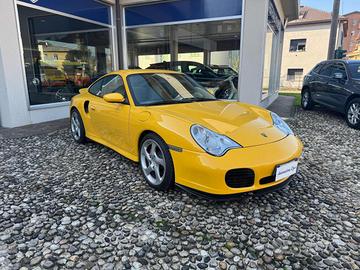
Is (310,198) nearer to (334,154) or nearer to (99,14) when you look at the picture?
(334,154)

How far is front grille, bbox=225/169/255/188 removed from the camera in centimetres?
237

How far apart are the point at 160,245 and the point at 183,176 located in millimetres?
682

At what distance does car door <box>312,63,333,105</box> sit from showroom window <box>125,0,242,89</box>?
2.51 metres

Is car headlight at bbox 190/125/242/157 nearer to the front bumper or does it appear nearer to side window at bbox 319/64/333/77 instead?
the front bumper

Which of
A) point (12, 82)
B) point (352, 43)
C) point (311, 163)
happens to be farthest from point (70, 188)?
point (352, 43)

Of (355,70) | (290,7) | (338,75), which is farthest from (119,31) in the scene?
(290,7)

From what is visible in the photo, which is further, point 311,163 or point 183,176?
point 311,163

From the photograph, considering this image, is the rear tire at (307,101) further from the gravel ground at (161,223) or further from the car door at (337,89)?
the gravel ground at (161,223)

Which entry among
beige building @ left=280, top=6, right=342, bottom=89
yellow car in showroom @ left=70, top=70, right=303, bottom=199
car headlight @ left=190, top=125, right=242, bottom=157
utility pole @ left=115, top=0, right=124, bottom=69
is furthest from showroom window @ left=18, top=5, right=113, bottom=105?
beige building @ left=280, top=6, right=342, bottom=89

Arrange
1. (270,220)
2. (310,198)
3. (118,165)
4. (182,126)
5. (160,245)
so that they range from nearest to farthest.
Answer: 1. (160,245)
2. (270,220)
3. (182,126)
4. (310,198)
5. (118,165)

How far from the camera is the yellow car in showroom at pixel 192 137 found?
241 centimetres

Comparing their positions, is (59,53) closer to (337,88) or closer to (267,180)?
(267,180)

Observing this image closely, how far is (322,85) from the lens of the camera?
25.0 ft

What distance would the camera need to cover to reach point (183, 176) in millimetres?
2580
